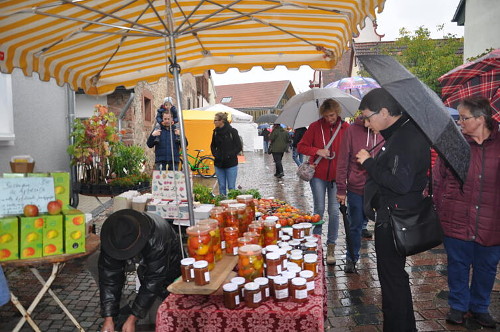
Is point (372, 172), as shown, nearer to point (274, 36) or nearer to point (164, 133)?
point (274, 36)

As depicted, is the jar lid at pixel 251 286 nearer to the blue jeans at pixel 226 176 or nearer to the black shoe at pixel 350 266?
the black shoe at pixel 350 266

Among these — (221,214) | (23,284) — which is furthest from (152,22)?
(23,284)

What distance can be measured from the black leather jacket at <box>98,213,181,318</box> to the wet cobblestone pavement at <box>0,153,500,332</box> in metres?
0.92

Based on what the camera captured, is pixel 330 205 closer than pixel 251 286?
No

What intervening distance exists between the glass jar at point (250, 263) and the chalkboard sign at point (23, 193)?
155cm

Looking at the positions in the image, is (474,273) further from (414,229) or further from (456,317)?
(414,229)

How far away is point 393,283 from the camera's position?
9.57ft

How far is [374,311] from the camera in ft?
12.7

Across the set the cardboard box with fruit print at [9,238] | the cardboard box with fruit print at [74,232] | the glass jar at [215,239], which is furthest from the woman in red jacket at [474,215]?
the cardboard box with fruit print at [9,238]

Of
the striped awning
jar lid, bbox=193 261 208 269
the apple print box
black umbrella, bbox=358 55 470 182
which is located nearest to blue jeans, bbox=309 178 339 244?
the striped awning

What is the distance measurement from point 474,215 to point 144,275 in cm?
267

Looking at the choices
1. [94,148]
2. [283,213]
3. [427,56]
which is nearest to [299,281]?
[283,213]

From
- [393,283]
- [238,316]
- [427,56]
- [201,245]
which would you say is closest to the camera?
[238,316]

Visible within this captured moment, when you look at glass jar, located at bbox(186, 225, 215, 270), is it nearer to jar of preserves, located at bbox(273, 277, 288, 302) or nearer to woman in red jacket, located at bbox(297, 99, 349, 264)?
jar of preserves, located at bbox(273, 277, 288, 302)
